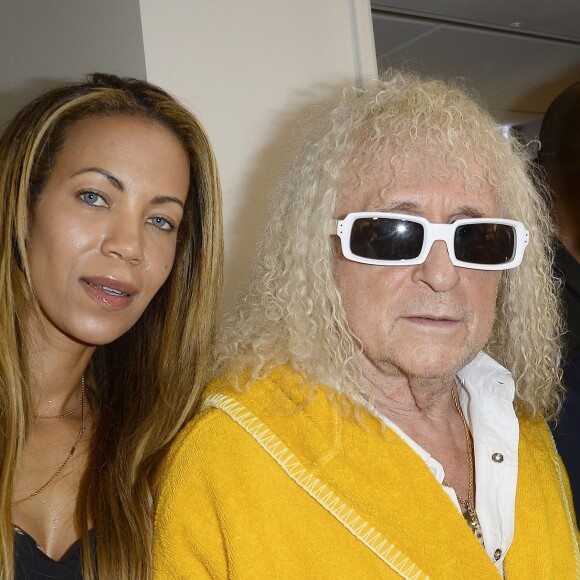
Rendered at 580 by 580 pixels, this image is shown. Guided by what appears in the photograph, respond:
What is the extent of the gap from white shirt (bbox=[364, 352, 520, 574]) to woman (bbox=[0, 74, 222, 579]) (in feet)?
1.61

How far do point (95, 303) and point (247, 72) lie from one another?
2.99ft

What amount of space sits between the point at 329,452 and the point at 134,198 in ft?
1.96

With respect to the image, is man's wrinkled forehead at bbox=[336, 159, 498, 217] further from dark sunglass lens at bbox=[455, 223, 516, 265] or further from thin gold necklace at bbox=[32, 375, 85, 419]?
thin gold necklace at bbox=[32, 375, 85, 419]

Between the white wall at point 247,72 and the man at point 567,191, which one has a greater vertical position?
the white wall at point 247,72

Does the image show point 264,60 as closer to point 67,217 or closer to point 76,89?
point 76,89

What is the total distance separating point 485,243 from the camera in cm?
150

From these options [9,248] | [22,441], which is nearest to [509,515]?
[22,441]

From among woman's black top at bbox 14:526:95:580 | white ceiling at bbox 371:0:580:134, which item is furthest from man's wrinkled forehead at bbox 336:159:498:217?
white ceiling at bbox 371:0:580:134

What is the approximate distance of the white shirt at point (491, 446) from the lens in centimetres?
147

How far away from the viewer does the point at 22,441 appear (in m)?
1.52

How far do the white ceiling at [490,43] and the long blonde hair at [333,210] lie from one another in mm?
1710

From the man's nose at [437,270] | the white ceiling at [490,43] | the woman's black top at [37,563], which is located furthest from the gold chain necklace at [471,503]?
the white ceiling at [490,43]

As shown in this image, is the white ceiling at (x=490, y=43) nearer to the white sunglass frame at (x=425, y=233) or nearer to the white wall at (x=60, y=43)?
the white wall at (x=60, y=43)

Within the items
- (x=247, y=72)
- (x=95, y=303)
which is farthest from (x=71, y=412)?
(x=247, y=72)
